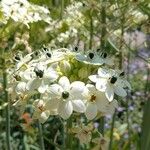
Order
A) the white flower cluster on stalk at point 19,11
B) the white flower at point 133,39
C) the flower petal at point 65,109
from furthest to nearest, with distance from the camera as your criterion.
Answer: the white flower at point 133,39 < the white flower cluster on stalk at point 19,11 < the flower petal at point 65,109

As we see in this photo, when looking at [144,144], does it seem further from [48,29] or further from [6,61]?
[48,29]

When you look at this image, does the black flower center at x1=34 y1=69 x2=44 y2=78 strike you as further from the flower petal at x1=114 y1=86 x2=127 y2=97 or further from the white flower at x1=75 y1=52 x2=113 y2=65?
the flower petal at x1=114 y1=86 x2=127 y2=97

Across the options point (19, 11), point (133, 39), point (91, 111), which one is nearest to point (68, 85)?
point (91, 111)

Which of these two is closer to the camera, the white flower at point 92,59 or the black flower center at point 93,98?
the black flower center at point 93,98

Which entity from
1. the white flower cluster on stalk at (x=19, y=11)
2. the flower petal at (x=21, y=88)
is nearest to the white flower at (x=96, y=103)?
the flower petal at (x=21, y=88)

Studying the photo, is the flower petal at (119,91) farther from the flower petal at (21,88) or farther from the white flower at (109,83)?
the flower petal at (21,88)

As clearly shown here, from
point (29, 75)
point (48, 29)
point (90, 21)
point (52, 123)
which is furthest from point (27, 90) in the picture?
point (52, 123)

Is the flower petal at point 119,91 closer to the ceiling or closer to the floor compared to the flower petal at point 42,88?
closer to the floor
